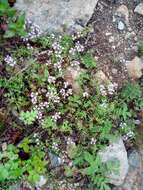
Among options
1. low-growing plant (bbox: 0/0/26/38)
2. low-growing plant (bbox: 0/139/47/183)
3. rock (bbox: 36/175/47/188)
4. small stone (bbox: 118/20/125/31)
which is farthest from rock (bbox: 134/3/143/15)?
rock (bbox: 36/175/47/188)

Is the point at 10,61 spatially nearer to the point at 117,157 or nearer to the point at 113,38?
the point at 113,38

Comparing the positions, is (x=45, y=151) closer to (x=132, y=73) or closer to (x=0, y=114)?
(x=0, y=114)

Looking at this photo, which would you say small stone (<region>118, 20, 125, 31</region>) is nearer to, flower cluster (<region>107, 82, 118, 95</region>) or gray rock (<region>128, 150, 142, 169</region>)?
flower cluster (<region>107, 82, 118, 95</region>)

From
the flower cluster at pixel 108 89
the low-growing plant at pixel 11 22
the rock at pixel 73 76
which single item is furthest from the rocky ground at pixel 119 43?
the low-growing plant at pixel 11 22

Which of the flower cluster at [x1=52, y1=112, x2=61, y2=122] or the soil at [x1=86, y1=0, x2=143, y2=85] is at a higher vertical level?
the soil at [x1=86, y1=0, x2=143, y2=85]

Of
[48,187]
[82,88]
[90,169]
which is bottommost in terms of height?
[48,187]

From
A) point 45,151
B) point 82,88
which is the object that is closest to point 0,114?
point 45,151

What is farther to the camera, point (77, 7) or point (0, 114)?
point (77, 7)
